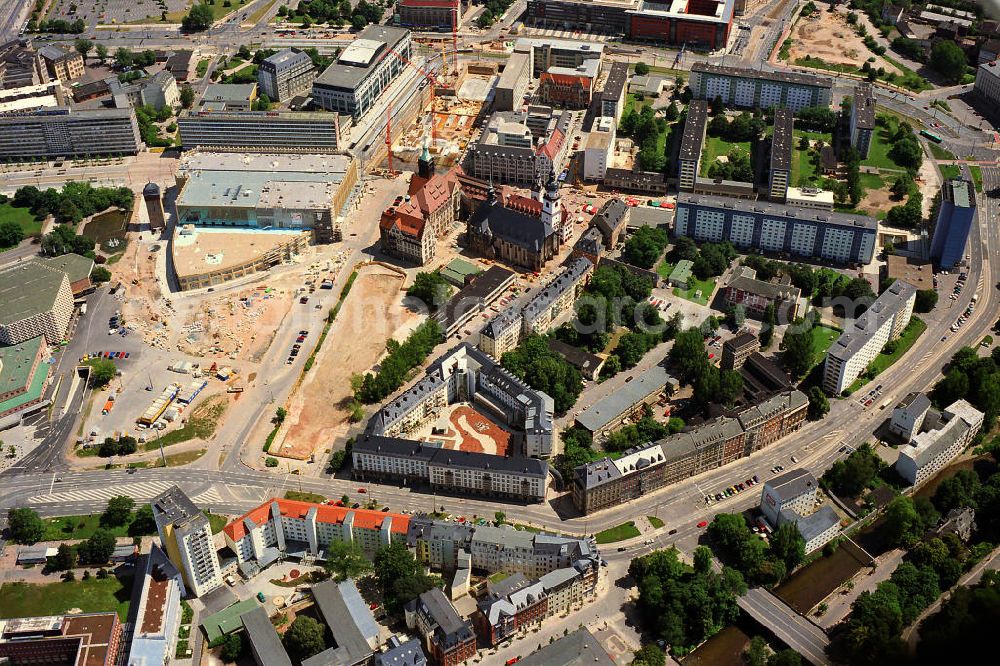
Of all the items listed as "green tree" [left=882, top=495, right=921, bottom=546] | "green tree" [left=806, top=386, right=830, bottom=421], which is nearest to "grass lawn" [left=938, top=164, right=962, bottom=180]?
"green tree" [left=806, top=386, right=830, bottom=421]

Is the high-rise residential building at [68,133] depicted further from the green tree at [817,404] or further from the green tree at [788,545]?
the green tree at [788,545]

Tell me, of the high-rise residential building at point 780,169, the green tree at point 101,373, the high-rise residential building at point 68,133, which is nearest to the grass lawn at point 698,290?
the high-rise residential building at point 780,169

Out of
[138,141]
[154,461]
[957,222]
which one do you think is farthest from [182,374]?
[957,222]

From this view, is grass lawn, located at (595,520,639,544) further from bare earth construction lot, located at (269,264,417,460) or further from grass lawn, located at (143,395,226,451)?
grass lawn, located at (143,395,226,451)

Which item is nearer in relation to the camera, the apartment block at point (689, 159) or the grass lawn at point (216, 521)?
the grass lawn at point (216, 521)

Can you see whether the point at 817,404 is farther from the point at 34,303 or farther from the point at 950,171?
the point at 34,303

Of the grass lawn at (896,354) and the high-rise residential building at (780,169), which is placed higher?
the high-rise residential building at (780,169)

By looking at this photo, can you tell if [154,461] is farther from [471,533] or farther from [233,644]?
[471,533]
